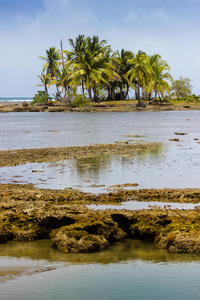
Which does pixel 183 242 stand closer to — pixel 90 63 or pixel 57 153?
pixel 57 153

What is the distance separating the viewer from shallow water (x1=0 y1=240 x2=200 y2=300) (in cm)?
493

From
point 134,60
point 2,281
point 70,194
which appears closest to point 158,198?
point 70,194

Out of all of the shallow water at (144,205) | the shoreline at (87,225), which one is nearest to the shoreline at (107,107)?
the shallow water at (144,205)

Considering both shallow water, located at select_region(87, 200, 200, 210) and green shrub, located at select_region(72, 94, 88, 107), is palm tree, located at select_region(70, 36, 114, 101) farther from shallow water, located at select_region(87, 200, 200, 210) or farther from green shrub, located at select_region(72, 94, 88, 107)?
shallow water, located at select_region(87, 200, 200, 210)

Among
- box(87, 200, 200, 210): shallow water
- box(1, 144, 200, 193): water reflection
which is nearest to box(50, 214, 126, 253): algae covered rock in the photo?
box(87, 200, 200, 210): shallow water

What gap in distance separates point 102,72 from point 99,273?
2588 inches

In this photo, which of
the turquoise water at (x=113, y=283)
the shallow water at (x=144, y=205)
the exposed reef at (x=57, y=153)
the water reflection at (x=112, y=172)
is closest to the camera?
the turquoise water at (x=113, y=283)

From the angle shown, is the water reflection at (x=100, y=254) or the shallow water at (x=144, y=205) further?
the shallow water at (x=144, y=205)

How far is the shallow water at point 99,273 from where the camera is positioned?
4926mm

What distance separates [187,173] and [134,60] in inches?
2413

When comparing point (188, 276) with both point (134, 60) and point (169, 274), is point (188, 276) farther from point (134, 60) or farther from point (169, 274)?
point (134, 60)

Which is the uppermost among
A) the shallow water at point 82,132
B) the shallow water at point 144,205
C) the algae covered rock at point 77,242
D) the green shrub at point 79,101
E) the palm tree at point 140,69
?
the palm tree at point 140,69

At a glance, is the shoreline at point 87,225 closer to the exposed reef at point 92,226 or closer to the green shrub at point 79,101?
the exposed reef at point 92,226

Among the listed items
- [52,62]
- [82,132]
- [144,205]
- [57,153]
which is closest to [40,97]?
[52,62]
